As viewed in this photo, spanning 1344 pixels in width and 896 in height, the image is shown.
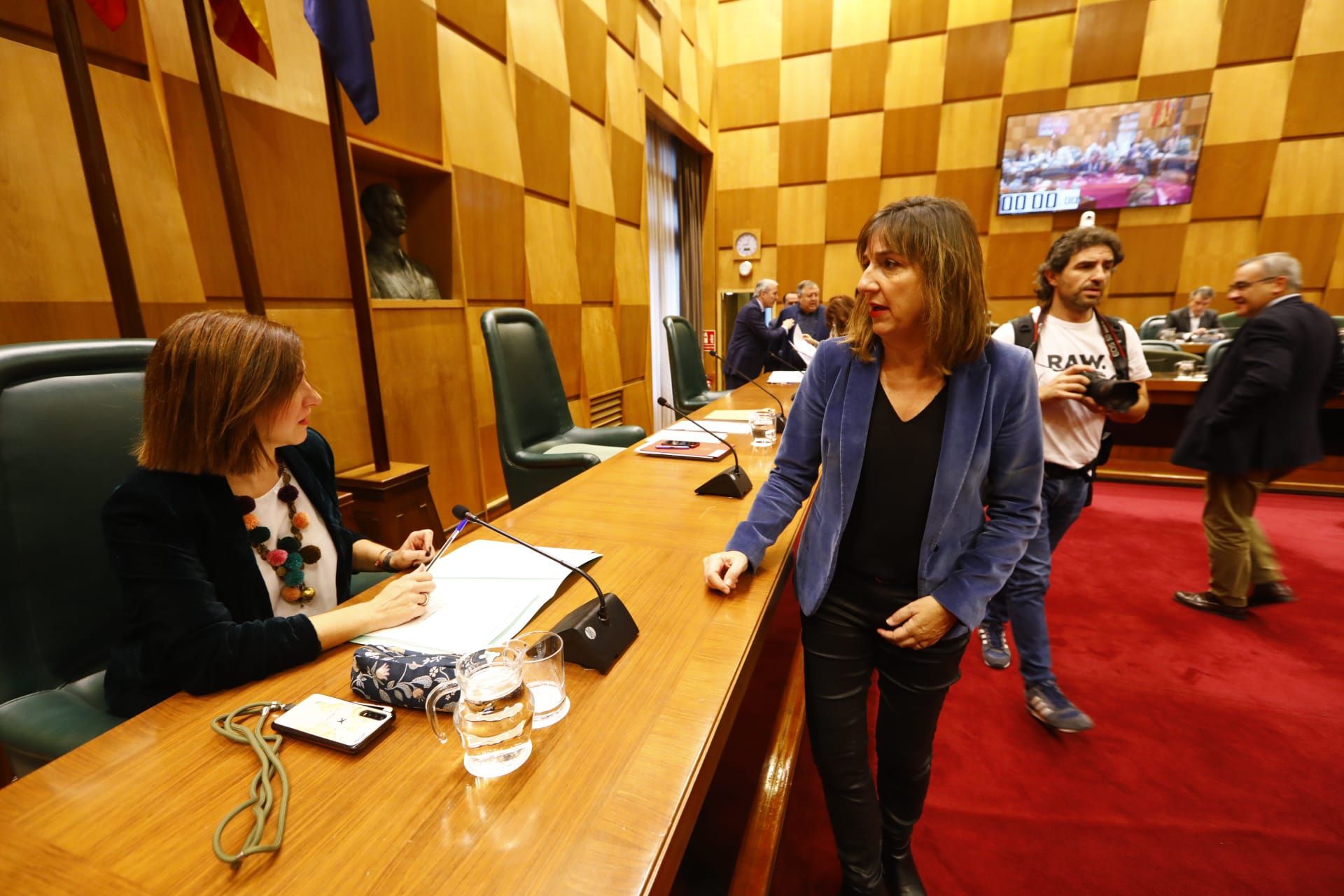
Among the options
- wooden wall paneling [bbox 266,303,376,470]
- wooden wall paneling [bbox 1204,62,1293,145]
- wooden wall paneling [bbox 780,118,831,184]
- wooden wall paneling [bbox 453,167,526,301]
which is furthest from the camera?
wooden wall paneling [bbox 780,118,831,184]

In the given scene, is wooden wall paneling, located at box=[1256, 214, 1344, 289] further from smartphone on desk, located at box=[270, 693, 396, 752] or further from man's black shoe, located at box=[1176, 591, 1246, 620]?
smartphone on desk, located at box=[270, 693, 396, 752]

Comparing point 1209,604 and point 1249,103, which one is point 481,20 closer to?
point 1209,604

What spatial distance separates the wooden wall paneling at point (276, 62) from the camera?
5.79ft

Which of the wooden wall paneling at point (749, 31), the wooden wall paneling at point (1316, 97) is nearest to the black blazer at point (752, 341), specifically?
the wooden wall paneling at point (749, 31)

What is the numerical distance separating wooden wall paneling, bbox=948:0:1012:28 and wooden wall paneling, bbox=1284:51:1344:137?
7.41 ft

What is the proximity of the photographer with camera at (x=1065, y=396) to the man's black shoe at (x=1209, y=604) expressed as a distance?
1212 millimetres

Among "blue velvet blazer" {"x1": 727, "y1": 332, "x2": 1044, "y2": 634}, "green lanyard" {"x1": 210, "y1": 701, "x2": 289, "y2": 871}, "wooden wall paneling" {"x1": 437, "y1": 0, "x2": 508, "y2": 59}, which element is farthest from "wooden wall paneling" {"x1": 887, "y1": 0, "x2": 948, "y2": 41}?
"green lanyard" {"x1": 210, "y1": 701, "x2": 289, "y2": 871}

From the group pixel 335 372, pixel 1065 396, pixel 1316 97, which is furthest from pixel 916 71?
pixel 335 372

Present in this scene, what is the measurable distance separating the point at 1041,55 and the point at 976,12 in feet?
2.33

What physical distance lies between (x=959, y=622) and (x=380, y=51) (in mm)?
3039

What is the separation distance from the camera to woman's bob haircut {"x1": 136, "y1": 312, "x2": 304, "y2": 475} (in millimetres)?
853

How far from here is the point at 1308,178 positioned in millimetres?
4691

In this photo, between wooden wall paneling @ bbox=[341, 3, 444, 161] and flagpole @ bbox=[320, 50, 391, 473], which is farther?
wooden wall paneling @ bbox=[341, 3, 444, 161]

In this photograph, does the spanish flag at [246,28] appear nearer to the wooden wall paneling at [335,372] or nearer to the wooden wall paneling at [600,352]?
the wooden wall paneling at [335,372]
